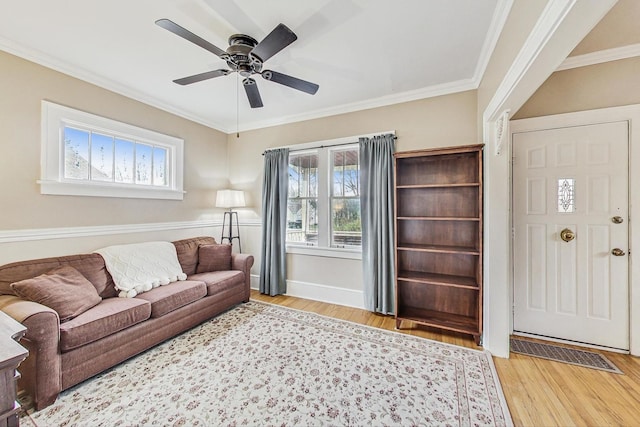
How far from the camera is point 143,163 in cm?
326

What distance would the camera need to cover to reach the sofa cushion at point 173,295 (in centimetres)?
233

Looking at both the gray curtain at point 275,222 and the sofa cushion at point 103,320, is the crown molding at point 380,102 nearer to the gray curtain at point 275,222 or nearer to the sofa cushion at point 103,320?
the gray curtain at point 275,222

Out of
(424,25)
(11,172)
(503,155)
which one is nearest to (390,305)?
(503,155)

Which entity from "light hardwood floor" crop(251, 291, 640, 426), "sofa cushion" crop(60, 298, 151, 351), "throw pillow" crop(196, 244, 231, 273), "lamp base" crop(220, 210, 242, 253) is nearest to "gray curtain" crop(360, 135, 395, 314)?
"light hardwood floor" crop(251, 291, 640, 426)

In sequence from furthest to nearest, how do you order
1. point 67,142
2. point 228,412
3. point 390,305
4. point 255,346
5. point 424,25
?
point 390,305 → point 67,142 → point 255,346 → point 424,25 → point 228,412

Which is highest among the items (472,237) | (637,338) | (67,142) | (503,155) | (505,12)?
(505,12)

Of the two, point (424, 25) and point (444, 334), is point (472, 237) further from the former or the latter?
point (424, 25)

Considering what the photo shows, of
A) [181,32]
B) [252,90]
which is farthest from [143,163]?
[181,32]

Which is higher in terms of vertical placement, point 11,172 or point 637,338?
point 11,172

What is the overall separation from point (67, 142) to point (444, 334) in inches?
172

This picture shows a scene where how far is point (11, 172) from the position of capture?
2.21 metres

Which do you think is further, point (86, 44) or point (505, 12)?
Answer: point (86, 44)

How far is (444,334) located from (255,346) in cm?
192

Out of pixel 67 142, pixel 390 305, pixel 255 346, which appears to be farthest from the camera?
pixel 390 305
